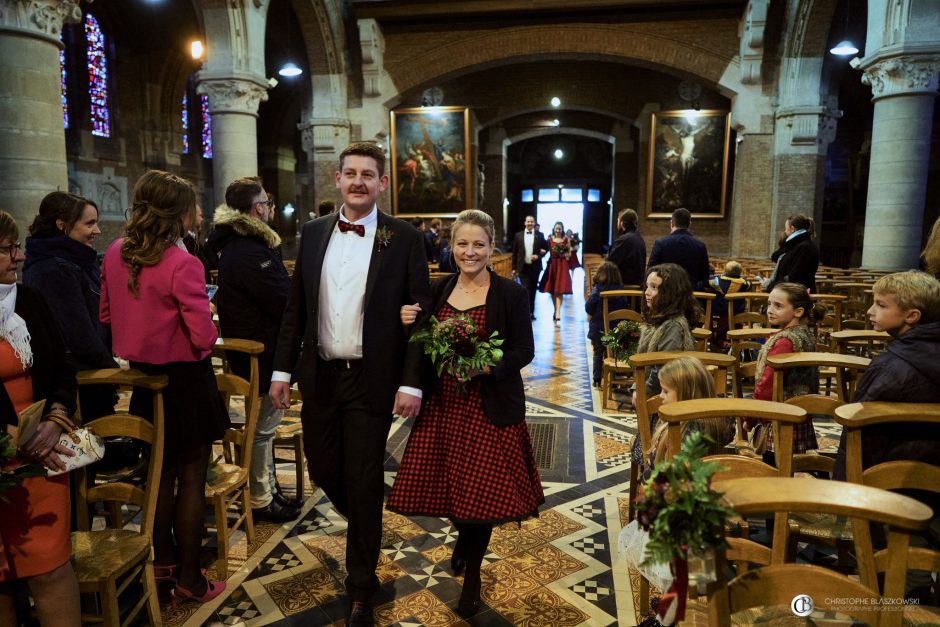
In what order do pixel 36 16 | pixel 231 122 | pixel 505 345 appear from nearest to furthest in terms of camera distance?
pixel 505 345
pixel 36 16
pixel 231 122

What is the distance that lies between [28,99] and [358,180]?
4524 millimetres

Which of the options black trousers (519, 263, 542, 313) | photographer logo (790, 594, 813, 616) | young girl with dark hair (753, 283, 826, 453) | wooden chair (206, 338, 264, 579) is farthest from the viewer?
black trousers (519, 263, 542, 313)

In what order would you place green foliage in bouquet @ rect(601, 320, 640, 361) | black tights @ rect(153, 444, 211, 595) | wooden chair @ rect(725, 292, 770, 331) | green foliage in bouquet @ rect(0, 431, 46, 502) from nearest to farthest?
green foliage in bouquet @ rect(0, 431, 46, 502) → black tights @ rect(153, 444, 211, 595) → green foliage in bouquet @ rect(601, 320, 640, 361) → wooden chair @ rect(725, 292, 770, 331)

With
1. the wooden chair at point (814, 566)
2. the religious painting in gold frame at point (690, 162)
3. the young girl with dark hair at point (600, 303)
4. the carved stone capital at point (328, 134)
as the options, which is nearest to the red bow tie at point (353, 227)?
the wooden chair at point (814, 566)

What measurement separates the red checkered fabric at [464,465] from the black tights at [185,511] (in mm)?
824

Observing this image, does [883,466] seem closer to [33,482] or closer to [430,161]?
[33,482]

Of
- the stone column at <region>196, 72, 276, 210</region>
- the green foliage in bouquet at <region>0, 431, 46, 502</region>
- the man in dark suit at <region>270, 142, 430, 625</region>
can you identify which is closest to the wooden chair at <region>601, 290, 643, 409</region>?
the man in dark suit at <region>270, 142, 430, 625</region>

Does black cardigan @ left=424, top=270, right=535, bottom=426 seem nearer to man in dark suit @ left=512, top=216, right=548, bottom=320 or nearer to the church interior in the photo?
the church interior

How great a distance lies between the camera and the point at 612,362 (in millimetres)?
5445

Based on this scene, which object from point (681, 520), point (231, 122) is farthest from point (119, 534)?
point (231, 122)

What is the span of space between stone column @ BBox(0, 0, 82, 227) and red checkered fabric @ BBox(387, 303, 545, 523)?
461cm

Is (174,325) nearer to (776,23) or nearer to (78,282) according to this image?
(78,282)

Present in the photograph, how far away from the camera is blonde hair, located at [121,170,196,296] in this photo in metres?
2.34

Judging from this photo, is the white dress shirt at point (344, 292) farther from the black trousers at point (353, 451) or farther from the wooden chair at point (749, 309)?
the wooden chair at point (749, 309)
